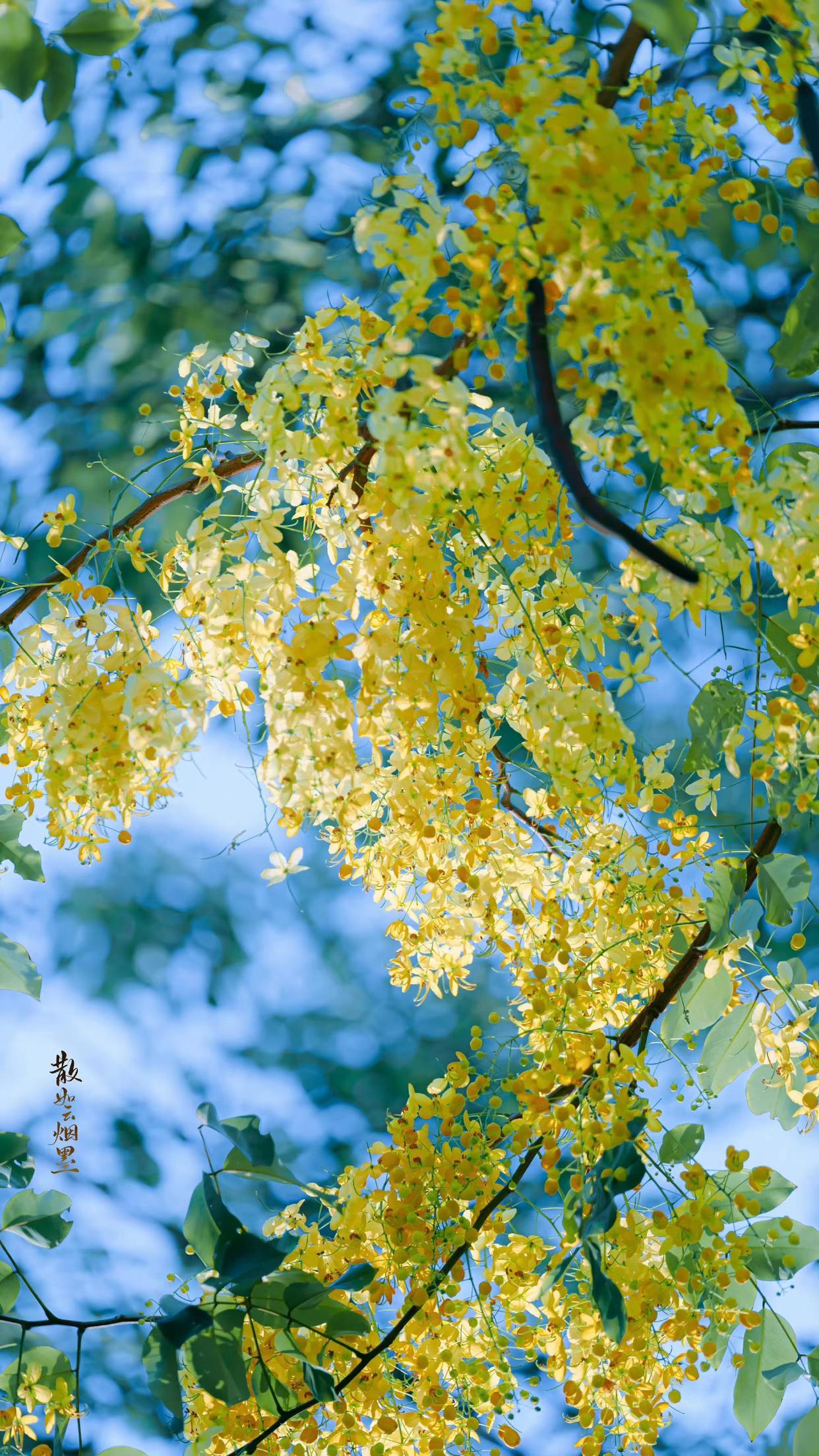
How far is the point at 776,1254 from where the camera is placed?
700 millimetres

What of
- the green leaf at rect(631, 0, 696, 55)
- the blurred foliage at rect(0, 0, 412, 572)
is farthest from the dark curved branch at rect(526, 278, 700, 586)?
the blurred foliage at rect(0, 0, 412, 572)

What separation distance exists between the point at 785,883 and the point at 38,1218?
528mm

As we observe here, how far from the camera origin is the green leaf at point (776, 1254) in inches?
27.4

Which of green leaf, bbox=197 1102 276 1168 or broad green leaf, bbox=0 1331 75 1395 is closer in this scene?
green leaf, bbox=197 1102 276 1168

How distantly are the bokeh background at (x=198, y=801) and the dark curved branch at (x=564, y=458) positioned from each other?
1.74 feet

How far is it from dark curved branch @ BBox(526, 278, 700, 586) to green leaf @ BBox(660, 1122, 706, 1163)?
0.41 meters

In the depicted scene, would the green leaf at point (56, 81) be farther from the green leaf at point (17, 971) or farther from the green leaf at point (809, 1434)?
the green leaf at point (809, 1434)

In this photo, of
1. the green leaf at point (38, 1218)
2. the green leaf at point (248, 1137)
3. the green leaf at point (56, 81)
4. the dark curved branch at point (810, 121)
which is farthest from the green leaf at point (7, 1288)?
the dark curved branch at point (810, 121)

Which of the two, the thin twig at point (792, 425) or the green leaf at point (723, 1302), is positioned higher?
the thin twig at point (792, 425)

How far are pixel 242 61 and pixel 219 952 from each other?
102cm

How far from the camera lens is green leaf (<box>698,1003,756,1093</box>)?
2.48 ft

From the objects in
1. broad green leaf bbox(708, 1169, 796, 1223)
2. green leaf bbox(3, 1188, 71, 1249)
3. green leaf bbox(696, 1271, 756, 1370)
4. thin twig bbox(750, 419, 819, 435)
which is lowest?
green leaf bbox(696, 1271, 756, 1370)

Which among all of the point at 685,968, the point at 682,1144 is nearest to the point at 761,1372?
the point at 682,1144

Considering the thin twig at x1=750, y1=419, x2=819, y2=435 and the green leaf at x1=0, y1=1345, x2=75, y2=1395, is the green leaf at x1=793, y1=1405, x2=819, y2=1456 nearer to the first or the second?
the green leaf at x1=0, y1=1345, x2=75, y2=1395
